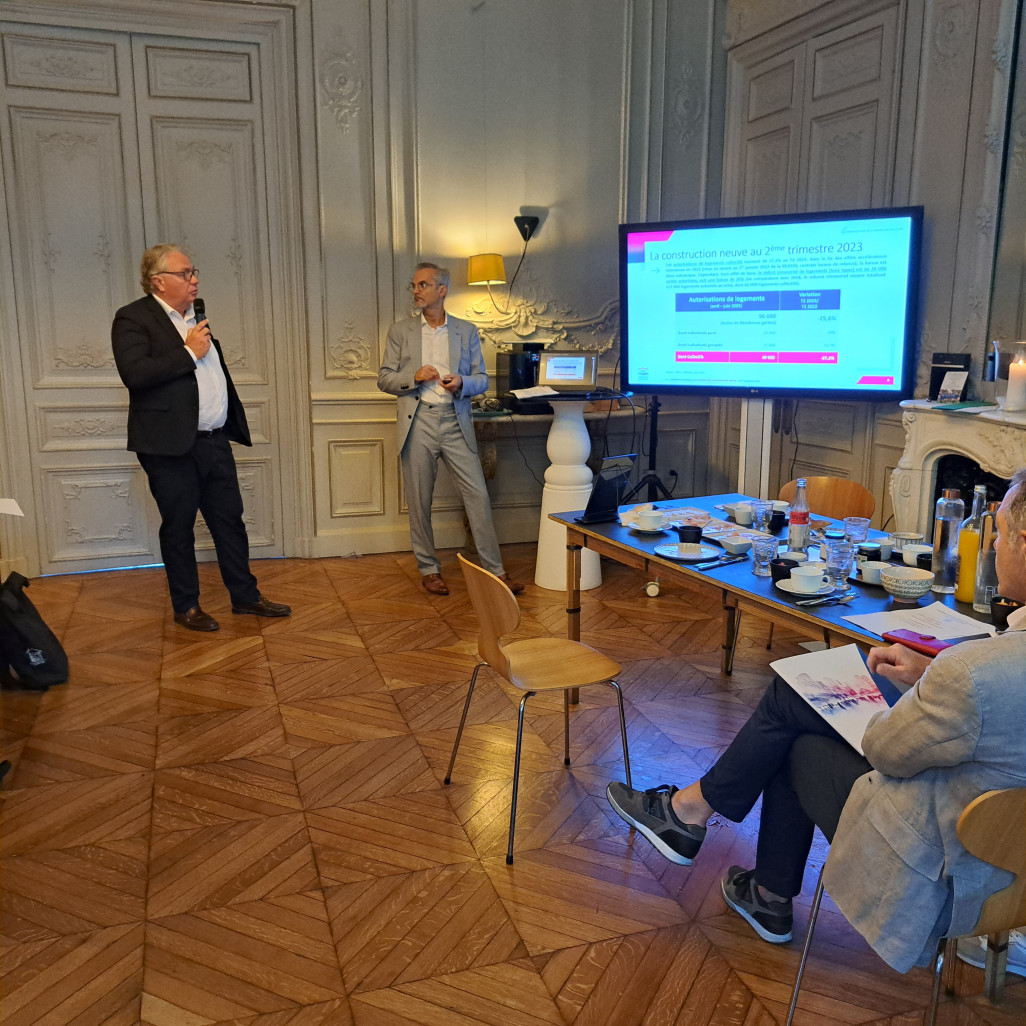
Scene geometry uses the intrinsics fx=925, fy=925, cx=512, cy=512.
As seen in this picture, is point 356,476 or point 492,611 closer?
point 492,611

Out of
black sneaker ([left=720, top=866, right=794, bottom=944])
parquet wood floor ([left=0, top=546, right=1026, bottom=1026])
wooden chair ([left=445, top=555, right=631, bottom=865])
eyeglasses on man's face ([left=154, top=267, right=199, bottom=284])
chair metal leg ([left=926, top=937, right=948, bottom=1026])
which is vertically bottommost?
parquet wood floor ([left=0, top=546, right=1026, bottom=1026])

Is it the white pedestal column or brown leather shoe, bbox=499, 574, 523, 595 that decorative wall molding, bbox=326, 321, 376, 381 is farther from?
brown leather shoe, bbox=499, 574, 523, 595

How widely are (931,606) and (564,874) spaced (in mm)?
1152

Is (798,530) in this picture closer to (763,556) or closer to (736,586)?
(763,556)

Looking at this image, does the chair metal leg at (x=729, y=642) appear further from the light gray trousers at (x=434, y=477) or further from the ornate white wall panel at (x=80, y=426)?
the ornate white wall panel at (x=80, y=426)

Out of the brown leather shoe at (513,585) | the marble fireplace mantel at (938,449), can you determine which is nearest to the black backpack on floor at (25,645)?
the brown leather shoe at (513,585)

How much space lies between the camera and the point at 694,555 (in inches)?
109

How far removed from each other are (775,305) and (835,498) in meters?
1.51

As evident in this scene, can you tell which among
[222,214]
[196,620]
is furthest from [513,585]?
[222,214]

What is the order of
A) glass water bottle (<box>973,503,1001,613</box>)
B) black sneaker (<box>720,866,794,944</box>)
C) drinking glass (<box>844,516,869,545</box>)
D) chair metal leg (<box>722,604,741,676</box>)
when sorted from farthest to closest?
1. chair metal leg (<box>722,604,741,676</box>)
2. drinking glass (<box>844,516,869,545</box>)
3. glass water bottle (<box>973,503,1001,613</box>)
4. black sneaker (<box>720,866,794,944</box>)

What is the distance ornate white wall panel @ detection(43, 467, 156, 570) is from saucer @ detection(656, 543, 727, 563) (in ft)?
11.7

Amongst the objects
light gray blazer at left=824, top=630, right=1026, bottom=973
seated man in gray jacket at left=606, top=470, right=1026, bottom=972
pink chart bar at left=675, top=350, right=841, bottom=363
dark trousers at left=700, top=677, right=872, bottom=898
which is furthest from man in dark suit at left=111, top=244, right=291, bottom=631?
light gray blazer at left=824, top=630, right=1026, bottom=973

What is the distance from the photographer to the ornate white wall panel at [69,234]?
4.91 m

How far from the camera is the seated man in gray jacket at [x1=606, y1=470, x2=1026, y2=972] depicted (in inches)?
56.8
